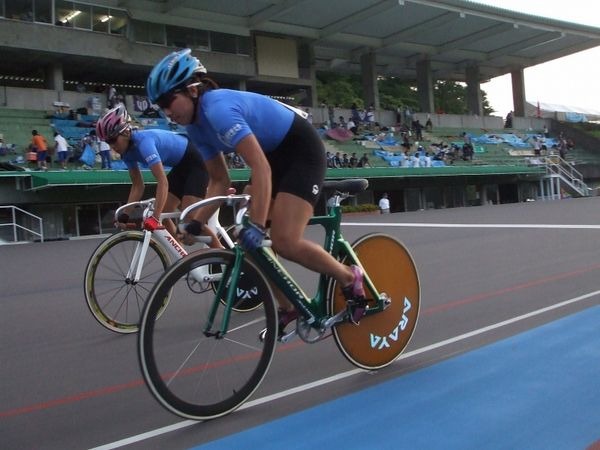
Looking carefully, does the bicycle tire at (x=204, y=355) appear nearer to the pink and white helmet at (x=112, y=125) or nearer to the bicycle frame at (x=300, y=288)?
the bicycle frame at (x=300, y=288)

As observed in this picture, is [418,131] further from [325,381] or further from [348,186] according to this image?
[325,381]

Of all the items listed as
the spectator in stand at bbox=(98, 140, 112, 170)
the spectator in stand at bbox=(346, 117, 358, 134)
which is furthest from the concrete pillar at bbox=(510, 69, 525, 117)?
the spectator in stand at bbox=(98, 140, 112, 170)

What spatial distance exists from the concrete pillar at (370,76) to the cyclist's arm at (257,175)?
3791 cm

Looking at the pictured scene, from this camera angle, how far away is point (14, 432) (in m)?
2.92

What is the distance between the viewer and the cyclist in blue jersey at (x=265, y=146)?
2848 mm

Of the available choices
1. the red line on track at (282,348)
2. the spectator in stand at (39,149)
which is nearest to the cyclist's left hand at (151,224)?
the red line on track at (282,348)

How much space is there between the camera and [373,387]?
10.9 ft

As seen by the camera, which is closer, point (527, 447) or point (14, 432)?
point (527, 447)

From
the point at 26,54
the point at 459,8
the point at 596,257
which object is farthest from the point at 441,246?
the point at 459,8

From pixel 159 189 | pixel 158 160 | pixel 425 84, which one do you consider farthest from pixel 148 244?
pixel 425 84

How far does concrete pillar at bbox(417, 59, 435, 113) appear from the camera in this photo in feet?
141

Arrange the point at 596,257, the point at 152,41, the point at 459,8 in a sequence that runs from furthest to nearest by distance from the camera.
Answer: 1. the point at 459,8
2. the point at 152,41
3. the point at 596,257

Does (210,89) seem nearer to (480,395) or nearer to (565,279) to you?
(480,395)

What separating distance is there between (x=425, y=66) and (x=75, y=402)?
42.7 metres
